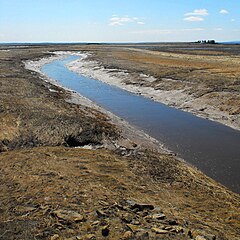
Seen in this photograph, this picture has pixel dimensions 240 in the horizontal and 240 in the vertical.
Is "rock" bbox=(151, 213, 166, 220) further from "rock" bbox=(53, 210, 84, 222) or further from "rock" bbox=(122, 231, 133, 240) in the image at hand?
"rock" bbox=(53, 210, 84, 222)

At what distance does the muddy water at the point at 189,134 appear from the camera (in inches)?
641

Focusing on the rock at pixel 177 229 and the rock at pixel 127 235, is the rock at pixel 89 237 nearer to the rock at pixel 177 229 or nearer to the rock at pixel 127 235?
the rock at pixel 127 235

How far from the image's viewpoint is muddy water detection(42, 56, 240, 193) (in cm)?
1628

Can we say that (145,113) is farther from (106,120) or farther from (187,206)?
(187,206)

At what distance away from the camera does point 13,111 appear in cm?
2139

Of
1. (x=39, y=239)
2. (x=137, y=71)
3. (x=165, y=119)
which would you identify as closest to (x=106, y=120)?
(x=165, y=119)

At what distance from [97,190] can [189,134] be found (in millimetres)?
12371

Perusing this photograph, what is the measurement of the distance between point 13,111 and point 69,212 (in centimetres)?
1358

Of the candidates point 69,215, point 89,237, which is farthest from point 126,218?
point 69,215

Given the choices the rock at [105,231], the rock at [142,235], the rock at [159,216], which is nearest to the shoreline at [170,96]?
the rock at [159,216]

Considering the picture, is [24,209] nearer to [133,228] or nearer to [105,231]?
[105,231]

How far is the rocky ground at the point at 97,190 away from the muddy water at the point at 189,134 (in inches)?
73.6

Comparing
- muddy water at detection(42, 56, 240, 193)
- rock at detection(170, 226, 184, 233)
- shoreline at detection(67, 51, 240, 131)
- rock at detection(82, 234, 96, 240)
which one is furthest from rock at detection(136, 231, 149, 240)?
shoreline at detection(67, 51, 240, 131)

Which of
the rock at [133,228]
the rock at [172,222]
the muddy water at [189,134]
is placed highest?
the rock at [133,228]
